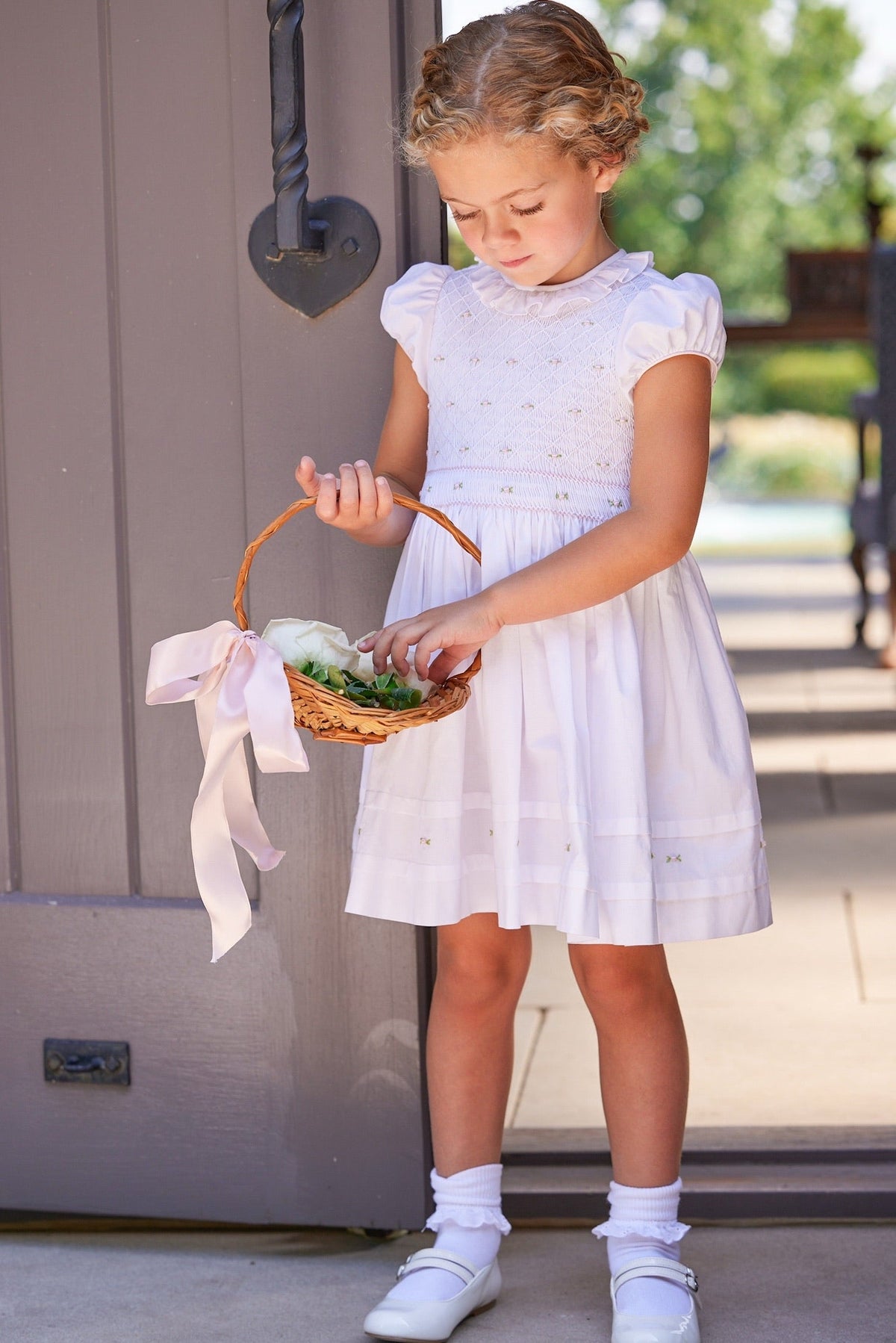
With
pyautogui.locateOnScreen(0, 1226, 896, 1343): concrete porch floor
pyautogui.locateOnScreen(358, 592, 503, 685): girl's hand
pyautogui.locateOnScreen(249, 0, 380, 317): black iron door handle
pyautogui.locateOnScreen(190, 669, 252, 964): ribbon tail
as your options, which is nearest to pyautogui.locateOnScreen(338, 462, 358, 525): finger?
pyautogui.locateOnScreen(358, 592, 503, 685): girl's hand

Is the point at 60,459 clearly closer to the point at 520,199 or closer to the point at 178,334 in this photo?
the point at 178,334

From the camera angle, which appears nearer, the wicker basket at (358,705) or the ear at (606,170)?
the wicker basket at (358,705)

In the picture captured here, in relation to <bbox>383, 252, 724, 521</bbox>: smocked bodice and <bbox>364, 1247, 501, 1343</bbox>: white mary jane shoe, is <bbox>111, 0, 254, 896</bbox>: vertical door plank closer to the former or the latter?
<bbox>383, 252, 724, 521</bbox>: smocked bodice

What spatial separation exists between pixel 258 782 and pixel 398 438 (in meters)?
0.47

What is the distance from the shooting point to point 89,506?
204 cm

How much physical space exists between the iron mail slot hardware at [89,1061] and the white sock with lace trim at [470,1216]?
0.45m

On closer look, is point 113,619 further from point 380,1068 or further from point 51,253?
point 380,1068

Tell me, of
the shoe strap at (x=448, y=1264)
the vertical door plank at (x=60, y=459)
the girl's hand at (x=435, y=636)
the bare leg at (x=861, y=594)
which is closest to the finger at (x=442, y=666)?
the girl's hand at (x=435, y=636)

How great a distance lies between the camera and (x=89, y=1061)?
2080mm

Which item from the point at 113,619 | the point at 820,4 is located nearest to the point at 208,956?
the point at 113,619

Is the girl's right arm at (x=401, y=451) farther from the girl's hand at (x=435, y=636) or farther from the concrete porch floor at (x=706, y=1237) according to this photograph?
the concrete porch floor at (x=706, y=1237)

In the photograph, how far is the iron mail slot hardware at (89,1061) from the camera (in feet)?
6.80

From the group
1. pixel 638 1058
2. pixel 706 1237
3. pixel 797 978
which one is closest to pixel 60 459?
pixel 638 1058

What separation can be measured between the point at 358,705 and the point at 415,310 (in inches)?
21.4
